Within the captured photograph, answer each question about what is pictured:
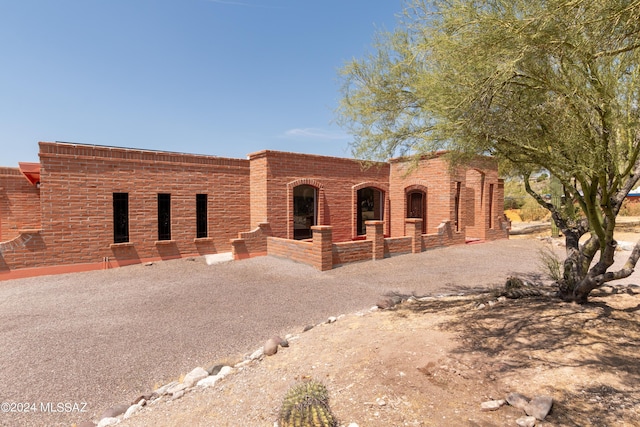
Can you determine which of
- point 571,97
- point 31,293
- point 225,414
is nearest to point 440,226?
point 571,97

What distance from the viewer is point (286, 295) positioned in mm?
7043

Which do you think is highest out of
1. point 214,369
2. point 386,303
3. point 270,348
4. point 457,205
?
point 457,205

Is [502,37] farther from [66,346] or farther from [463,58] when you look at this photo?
[66,346]

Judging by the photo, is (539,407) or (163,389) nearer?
(539,407)

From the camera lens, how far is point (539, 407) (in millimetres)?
2465

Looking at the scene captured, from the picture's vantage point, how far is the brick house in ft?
30.0

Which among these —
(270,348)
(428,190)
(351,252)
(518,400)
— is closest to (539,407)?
(518,400)

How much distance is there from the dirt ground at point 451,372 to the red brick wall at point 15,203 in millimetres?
13769

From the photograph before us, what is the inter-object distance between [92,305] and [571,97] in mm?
8831

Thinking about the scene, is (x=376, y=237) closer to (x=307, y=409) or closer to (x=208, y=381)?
(x=208, y=381)

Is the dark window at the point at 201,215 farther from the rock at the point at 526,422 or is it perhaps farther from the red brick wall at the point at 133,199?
the rock at the point at 526,422

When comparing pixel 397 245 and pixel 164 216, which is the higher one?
pixel 164 216

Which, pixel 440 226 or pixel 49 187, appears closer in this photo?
pixel 49 187

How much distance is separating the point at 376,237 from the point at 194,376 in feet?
24.3
